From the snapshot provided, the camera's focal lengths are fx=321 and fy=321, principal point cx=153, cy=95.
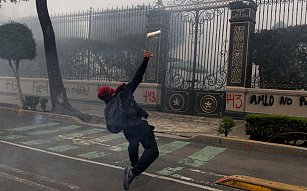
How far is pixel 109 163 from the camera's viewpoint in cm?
609

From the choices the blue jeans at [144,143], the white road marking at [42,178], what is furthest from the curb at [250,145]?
the white road marking at [42,178]

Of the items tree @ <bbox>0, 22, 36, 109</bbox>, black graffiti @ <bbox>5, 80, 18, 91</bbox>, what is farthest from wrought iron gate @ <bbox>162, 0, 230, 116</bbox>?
black graffiti @ <bbox>5, 80, 18, 91</bbox>

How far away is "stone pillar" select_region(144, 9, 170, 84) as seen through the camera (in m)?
14.7

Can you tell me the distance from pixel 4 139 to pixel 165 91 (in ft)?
26.0

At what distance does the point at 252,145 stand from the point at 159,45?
8.00 m

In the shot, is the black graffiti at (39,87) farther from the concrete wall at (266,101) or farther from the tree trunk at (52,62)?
the concrete wall at (266,101)

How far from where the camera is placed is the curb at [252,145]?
743 centimetres

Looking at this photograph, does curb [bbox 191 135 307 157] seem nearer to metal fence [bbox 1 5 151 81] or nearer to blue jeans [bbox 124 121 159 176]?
blue jeans [bbox 124 121 159 176]

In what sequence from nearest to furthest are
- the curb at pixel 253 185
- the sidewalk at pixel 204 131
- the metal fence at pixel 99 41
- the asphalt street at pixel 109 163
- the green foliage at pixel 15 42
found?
the curb at pixel 253 185 < the asphalt street at pixel 109 163 < the sidewalk at pixel 204 131 < the green foliage at pixel 15 42 < the metal fence at pixel 99 41

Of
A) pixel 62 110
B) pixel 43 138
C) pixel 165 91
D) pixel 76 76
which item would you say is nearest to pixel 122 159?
pixel 43 138

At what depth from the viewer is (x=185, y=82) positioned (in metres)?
14.1

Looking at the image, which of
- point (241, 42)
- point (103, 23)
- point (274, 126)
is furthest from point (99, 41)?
point (274, 126)

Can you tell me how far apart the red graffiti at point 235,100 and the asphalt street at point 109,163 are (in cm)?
431

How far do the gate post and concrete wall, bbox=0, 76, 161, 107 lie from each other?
361 cm
